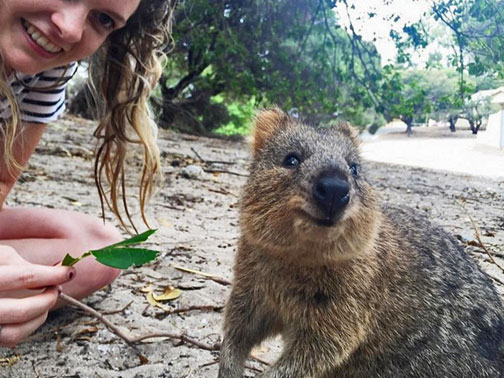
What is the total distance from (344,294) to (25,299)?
3.63 feet

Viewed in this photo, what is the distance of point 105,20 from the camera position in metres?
2.39

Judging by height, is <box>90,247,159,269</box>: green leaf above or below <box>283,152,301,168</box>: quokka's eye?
below

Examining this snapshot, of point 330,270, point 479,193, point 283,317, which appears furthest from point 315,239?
point 479,193

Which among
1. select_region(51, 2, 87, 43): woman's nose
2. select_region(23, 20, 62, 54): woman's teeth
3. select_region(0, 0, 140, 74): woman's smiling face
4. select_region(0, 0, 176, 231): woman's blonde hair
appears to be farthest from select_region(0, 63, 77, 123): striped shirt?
select_region(51, 2, 87, 43): woman's nose

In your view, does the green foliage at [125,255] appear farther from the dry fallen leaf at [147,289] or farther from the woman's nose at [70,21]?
the dry fallen leaf at [147,289]

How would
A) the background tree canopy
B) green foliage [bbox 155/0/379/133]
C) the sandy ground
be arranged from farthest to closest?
green foliage [bbox 155/0/379/133] → the background tree canopy → the sandy ground

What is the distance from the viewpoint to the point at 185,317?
2.71 meters

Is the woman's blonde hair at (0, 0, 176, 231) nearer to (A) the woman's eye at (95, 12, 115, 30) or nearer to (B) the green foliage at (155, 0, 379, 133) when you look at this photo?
(A) the woman's eye at (95, 12, 115, 30)

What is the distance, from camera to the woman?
223 centimetres

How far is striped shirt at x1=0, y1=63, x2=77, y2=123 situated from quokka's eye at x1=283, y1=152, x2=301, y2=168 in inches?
58.7

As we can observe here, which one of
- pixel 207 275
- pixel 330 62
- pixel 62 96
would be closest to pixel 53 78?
pixel 62 96

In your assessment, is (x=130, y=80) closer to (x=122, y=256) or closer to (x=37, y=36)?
(x=37, y=36)

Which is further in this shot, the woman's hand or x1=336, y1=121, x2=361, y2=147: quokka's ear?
x1=336, y1=121, x2=361, y2=147: quokka's ear

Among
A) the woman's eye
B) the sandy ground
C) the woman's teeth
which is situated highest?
the woman's eye
